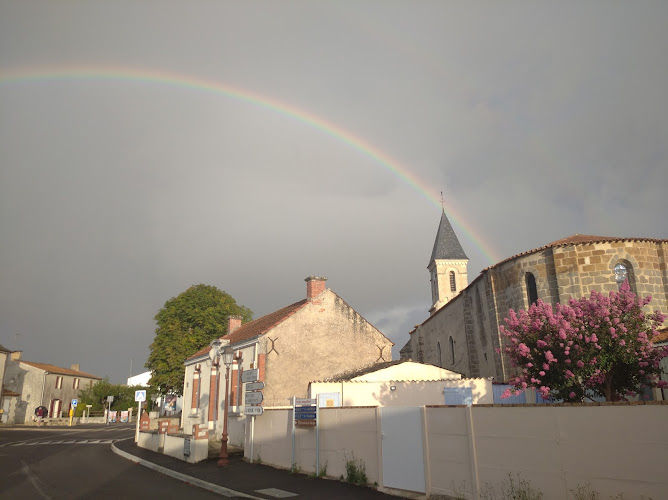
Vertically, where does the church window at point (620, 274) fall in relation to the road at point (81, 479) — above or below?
above

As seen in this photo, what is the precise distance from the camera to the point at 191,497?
11516mm

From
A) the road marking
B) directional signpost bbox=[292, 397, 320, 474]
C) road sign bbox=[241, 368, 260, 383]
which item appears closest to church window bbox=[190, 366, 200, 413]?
road sign bbox=[241, 368, 260, 383]

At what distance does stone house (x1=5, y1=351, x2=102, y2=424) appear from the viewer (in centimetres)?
5852

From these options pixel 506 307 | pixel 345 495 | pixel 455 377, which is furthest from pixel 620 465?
pixel 506 307

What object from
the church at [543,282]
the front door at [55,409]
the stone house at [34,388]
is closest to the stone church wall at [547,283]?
the church at [543,282]

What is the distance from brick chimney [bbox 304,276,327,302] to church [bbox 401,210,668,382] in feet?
36.8

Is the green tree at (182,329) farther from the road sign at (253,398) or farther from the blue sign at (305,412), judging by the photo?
the blue sign at (305,412)

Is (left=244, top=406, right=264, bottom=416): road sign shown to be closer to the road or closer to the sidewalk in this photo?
the sidewalk

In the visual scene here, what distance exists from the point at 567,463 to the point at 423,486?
3.46 meters

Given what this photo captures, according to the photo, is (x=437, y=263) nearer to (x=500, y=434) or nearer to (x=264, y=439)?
(x=264, y=439)

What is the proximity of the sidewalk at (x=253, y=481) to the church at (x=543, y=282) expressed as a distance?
1766 centimetres

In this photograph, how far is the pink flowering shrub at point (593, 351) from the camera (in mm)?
14250

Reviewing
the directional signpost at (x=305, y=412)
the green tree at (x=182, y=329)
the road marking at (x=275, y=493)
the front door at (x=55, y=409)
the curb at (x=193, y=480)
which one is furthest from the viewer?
the front door at (x=55, y=409)

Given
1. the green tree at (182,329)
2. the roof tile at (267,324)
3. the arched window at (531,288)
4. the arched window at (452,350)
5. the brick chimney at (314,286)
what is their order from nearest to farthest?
the roof tile at (267,324), the brick chimney at (314,286), the arched window at (531,288), the arched window at (452,350), the green tree at (182,329)
